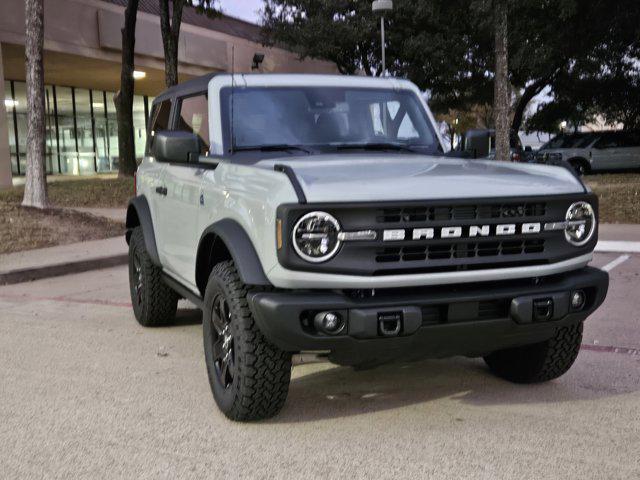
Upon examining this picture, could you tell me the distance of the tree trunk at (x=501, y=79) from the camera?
19.3 metres

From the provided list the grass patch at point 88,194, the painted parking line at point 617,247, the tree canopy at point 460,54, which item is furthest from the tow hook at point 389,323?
the tree canopy at point 460,54

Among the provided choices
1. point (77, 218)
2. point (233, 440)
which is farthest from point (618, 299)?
point (77, 218)

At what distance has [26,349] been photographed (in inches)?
234

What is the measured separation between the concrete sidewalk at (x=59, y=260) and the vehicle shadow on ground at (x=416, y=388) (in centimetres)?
549

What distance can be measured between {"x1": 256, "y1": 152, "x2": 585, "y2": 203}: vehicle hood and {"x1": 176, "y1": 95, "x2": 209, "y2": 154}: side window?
2.99 ft

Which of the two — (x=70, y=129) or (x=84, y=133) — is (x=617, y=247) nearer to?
(x=70, y=129)

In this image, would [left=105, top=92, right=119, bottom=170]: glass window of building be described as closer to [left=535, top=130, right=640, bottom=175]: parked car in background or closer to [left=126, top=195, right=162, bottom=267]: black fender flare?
[left=535, top=130, right=640, bottom=175]: parked car in background

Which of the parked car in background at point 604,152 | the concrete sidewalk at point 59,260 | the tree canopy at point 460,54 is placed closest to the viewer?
the concrete sidewalk at point 59,260

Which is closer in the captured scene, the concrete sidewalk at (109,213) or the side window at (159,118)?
the side window at (159,118)

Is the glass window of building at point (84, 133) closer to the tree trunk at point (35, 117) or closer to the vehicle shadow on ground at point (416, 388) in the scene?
the tree trunk at point (35, 117)

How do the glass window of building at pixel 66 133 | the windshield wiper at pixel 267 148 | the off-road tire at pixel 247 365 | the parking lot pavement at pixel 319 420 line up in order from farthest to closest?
the glass window of building at pixel 66 133 → the windshield wiper at pixel 267 148 → the off-road tire at pixel 247 365 → the parking lot pavement at pixel 319 420

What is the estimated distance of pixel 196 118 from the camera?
18.6 feet

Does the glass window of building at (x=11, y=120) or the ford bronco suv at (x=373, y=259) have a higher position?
the glass window of building at (x=11, y=120)

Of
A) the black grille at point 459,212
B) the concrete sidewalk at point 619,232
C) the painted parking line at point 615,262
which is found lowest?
the concrete sidewalk at point 619,232
